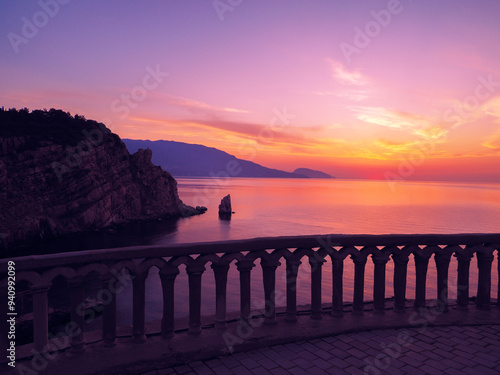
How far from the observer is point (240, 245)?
15.7ft

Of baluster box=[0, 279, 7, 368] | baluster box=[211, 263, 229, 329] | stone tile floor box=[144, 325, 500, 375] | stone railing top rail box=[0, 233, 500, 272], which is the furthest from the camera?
baluster box=[211, 263, 229, 329]

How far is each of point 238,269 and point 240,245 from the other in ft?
1.43

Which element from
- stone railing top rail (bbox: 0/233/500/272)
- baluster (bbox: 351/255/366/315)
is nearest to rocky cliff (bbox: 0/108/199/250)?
stone railing top rail (bbox: 0/233/500/272)

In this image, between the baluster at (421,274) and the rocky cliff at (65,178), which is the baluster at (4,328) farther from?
the rocky cliff at (65,178)

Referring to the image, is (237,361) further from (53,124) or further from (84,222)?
(53,124)

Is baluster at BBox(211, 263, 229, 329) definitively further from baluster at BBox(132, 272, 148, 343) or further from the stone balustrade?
baluster at BBox(132, 272, 148, 343)

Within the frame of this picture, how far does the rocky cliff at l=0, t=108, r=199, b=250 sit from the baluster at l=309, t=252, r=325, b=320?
58378 mm

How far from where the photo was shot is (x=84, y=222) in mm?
64188

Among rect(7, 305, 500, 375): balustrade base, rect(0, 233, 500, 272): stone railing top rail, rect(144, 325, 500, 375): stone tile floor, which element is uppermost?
rect(0, 233, 500, 272): stone railing top rail

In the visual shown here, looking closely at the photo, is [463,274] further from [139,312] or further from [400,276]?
[139,312]

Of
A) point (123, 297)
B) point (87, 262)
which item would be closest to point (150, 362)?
point (87, 262)

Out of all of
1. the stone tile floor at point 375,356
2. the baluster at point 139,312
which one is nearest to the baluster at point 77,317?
the baluster at point 139,312

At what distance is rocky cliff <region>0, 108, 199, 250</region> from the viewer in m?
56.5

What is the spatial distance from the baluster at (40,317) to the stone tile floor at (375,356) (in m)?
1.37
